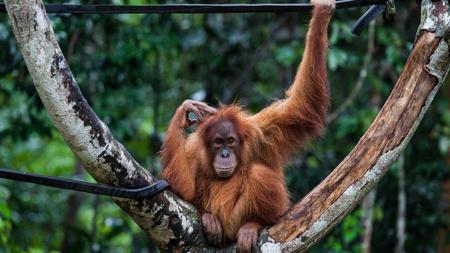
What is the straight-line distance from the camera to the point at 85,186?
3.06 metres

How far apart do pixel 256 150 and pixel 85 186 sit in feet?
5.11

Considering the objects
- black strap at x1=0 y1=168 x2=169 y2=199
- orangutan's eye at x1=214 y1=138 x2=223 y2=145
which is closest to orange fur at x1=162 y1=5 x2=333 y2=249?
orangutan's eye at x1=214 y1=138 x2=223 y2=145

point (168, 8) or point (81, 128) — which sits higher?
point (168, 8)

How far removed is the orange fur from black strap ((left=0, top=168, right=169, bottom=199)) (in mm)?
570

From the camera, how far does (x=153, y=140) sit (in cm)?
727

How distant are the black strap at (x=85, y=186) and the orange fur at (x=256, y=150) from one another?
570 millimetres

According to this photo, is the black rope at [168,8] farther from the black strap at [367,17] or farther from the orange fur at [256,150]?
the orange fur at [256,150]

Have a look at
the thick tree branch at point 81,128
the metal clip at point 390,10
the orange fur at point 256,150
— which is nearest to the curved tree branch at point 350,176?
the thick tree branch at point 81,128

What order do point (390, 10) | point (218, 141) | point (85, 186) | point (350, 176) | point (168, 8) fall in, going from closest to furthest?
point (85, 186) < point (168, 8) < point (350, 176) < point (390, 10) < point (218, 141)

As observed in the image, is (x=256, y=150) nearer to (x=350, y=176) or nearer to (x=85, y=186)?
(x=350, y=176)

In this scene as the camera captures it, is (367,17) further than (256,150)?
No


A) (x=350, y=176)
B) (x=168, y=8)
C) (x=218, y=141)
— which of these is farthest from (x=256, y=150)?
(x=168, y=8)

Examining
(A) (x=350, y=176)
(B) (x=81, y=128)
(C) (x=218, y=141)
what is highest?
(B) (x=81, y=128)

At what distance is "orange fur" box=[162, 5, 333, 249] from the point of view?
3992 millimetres
